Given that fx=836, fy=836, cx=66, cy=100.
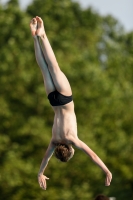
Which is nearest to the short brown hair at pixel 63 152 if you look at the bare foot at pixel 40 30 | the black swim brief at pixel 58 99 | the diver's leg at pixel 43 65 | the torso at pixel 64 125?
the torso at pixel 64 125

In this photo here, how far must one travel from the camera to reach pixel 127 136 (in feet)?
144

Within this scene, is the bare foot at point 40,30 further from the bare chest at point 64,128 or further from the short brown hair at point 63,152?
the short brown hair at point 63,152

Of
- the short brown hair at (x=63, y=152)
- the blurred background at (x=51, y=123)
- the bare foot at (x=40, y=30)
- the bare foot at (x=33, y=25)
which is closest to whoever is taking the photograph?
the short brown hair at (x=63, y=152)

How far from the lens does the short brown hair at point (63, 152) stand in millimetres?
15172

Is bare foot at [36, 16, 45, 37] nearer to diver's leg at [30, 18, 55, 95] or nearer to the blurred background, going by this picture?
diver's leg at [30, 18, 55, 95]

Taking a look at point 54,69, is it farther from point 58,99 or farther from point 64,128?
point 64,128

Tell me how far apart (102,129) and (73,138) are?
27213mm

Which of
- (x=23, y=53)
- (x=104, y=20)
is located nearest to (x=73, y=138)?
(x=23, y=53)

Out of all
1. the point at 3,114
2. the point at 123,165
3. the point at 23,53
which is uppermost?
the point at 23,53

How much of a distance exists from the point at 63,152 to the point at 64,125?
0.59 m

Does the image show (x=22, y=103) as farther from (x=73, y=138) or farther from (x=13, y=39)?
(x=73, y=138)

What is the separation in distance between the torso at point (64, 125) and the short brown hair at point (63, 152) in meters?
0.16

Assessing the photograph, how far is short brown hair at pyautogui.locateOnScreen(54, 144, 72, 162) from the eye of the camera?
15.2 metres

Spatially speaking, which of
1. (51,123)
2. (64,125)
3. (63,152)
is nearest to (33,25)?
(64,125)
